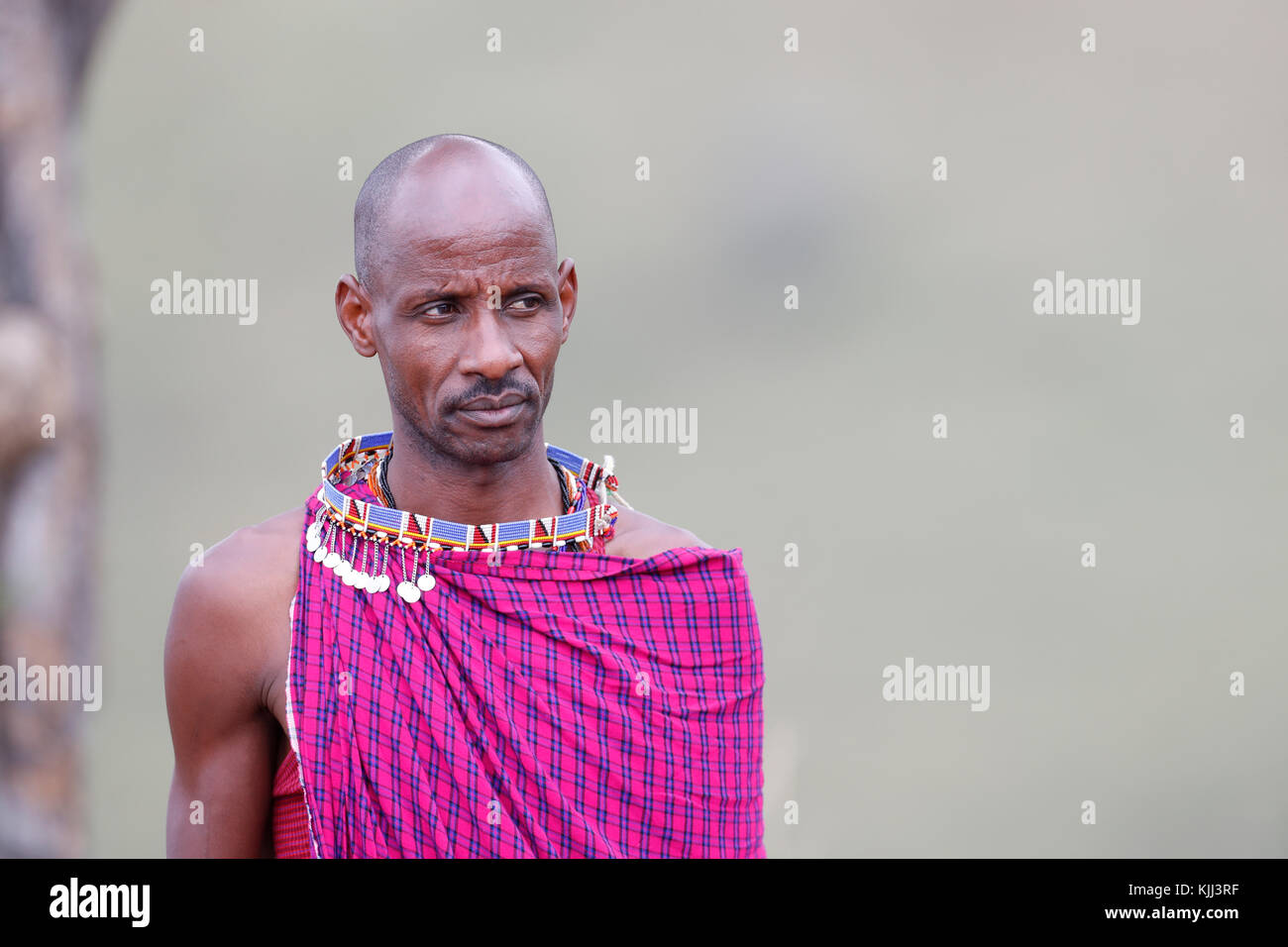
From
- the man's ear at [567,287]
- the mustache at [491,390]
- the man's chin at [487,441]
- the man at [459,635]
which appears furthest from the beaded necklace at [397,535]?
the man's ear at [567,287]

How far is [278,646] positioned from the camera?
2279mm

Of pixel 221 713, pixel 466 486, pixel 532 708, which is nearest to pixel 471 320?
pixel 466 486

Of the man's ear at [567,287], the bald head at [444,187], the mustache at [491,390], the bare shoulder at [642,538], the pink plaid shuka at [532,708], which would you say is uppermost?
the bald head at [444,187]

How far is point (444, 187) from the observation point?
2217 millimetres

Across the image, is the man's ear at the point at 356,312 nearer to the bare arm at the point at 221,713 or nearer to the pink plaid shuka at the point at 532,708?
the pink plaid shuka at the point at 532,708

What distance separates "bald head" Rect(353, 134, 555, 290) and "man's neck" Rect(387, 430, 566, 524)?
1.04 ft

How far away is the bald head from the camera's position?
7.26 ft

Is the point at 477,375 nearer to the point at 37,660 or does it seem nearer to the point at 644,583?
the point at 644,583

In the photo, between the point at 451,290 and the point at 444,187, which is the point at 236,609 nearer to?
the point at 451,290

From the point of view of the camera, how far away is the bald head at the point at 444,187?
221 centimetres

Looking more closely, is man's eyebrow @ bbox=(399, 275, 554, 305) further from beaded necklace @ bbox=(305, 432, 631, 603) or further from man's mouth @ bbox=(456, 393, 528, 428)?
beaded necklace @ bbox=(305, 432, 631, 603)

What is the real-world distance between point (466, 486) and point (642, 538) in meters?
0.36
